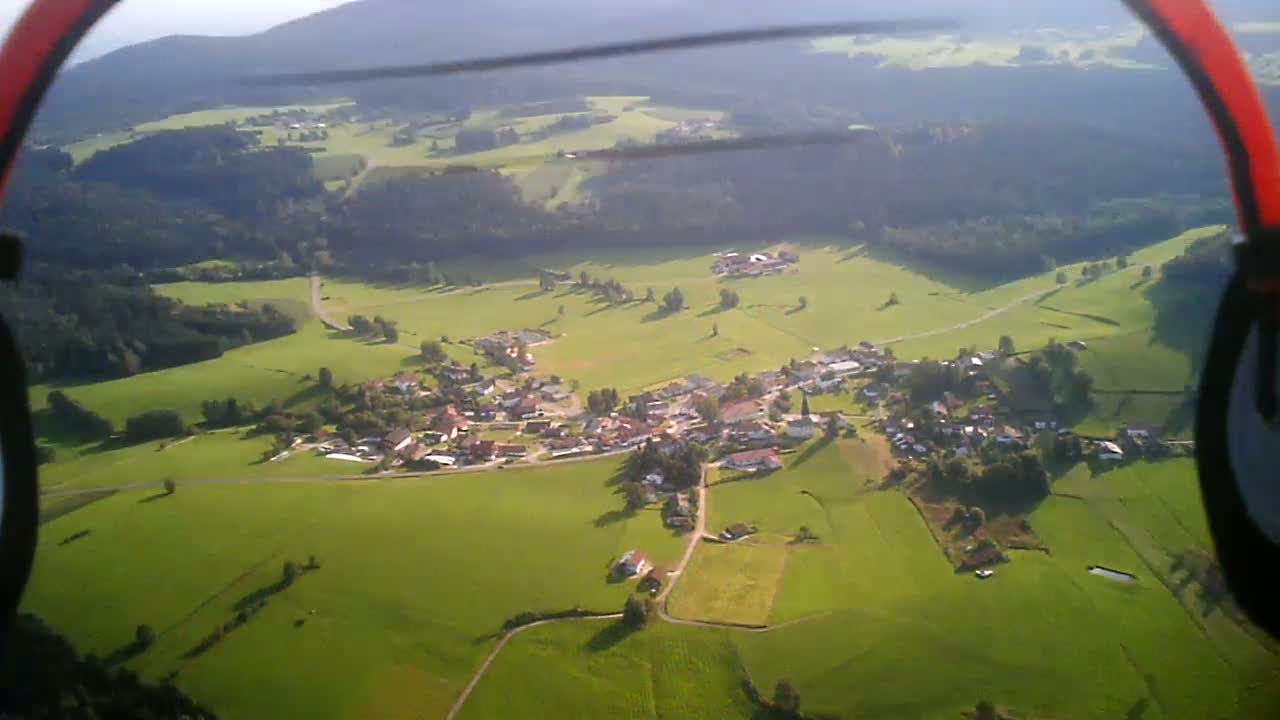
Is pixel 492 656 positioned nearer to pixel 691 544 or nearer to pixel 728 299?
pixel 691 544

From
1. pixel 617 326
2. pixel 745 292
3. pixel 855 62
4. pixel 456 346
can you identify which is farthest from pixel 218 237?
pixel 855 62

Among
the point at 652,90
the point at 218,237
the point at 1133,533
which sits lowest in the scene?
the point at 1133,533

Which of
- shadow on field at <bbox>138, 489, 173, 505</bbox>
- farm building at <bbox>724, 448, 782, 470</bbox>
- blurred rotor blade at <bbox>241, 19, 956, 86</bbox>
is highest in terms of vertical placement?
blurred rotor blade at <bbox>241, 19, 956, 86</bbox>

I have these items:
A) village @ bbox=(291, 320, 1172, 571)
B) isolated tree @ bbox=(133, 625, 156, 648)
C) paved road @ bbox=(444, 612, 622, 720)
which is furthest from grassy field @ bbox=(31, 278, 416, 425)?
paved road @ bbox=(444, 612, 622, 720)

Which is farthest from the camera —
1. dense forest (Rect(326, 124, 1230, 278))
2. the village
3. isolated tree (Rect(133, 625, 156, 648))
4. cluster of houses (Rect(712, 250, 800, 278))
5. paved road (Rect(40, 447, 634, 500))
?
dense forest (Rect(326, 124, 1230, 278))

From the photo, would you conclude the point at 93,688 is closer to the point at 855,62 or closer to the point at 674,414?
Answer: the point at 674,414

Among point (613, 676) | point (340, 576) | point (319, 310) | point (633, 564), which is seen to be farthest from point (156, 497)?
point (319, 310)

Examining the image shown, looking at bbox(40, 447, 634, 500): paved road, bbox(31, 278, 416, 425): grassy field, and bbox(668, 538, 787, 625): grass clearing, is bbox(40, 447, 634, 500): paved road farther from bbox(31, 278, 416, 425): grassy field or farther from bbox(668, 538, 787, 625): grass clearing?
bbox(668, 538, 787, 625): grass clearing
